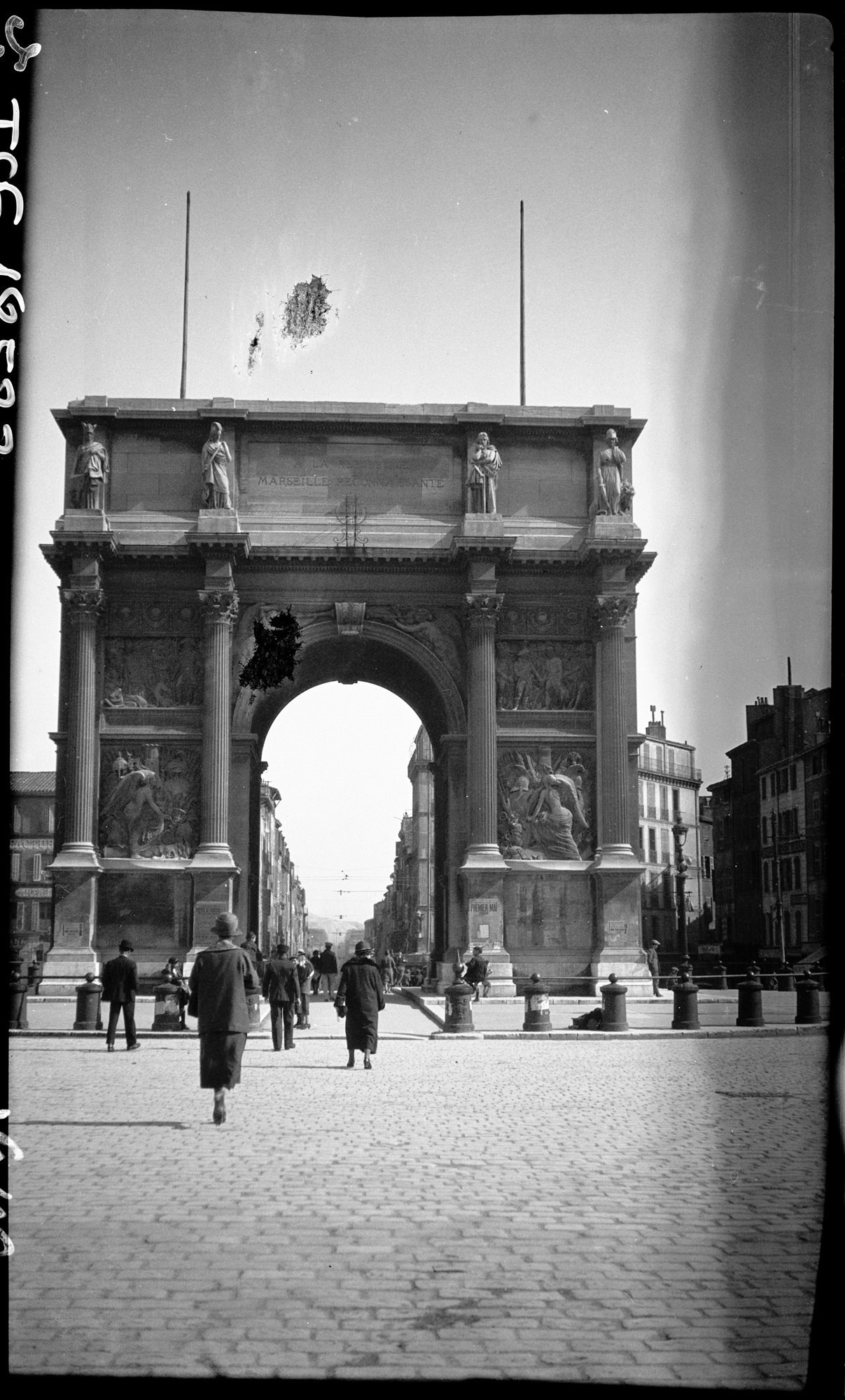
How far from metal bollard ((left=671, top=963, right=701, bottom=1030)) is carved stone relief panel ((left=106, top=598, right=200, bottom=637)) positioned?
701 inches

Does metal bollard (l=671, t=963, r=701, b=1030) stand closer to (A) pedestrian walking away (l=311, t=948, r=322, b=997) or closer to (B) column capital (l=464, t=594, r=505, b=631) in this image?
(A) pedestrian walking away (l=311, t=948, r=322, b=997)

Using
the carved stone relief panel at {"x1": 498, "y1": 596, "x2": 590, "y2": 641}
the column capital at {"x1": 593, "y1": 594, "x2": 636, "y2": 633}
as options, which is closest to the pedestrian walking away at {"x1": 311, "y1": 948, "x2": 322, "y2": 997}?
the carved stone relief panel at {"x1": 498, "y1": 596, "x2": 590, "y2": 641}

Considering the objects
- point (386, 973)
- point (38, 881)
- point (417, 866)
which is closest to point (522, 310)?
point (38, 881)

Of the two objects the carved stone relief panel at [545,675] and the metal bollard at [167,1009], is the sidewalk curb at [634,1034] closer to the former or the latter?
the metal bollard at [167,1009]

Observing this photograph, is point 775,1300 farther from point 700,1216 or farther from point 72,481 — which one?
point 72,481

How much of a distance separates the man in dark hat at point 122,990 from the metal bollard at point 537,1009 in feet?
24.0

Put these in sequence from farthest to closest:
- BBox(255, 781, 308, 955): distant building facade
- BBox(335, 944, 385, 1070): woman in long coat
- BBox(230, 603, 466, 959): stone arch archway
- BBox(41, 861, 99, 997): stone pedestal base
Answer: BBox(255, 781, 308, 955): distant building facade
BBox(230, 603, 466, 959): stone arch archway
BBox(41, 861, 99, 997): stone pedestal base
BBox(335, 944, 385, 1070): woman in long coat

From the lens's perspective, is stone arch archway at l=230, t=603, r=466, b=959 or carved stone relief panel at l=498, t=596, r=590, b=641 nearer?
stone arch archway at l=230, t=603, r=466, b=959

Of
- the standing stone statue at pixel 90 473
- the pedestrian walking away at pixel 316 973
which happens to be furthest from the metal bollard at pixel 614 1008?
the standing stone statue at pixel 90 473

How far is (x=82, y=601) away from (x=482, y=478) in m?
10.3

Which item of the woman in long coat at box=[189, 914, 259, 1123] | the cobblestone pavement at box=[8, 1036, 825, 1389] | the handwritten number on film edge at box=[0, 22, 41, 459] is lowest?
the cobblestone pavement at box=[8, 1036, 825, 1389]

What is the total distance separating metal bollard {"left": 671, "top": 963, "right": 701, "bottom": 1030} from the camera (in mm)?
24234

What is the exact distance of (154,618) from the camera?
38312mm

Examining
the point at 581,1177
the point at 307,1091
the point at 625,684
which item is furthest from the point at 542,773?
the point at 581,1177
